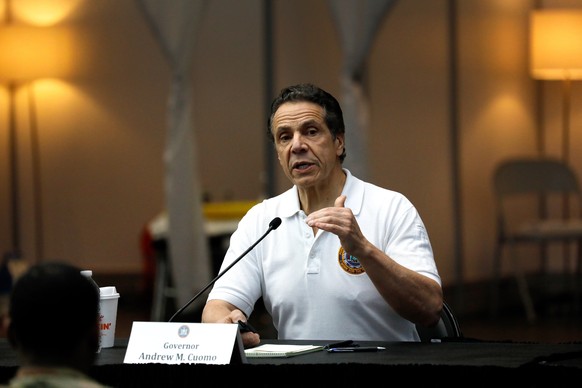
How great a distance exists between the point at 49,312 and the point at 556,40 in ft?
22.3

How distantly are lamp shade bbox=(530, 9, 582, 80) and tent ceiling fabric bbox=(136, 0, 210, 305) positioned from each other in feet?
8.01

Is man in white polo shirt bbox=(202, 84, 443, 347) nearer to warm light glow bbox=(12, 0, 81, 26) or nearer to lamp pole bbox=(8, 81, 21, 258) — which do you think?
warm light glow bbox=(12, 0, 81, 26)

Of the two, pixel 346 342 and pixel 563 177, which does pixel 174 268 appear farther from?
pixel 346 342

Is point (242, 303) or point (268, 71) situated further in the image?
point (268, 71)

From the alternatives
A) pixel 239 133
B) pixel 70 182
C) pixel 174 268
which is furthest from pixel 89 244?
pixel 174 268

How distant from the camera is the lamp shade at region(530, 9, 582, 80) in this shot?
25.6 feet

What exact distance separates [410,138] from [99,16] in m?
2.24

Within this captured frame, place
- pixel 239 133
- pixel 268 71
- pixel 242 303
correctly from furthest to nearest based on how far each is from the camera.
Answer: pixel 239 133 < pixel 268 71 < pixel 242 303

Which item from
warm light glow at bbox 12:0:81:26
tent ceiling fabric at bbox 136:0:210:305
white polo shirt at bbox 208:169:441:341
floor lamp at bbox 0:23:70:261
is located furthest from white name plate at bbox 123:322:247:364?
warm light glow at bbox 12:0:81:26

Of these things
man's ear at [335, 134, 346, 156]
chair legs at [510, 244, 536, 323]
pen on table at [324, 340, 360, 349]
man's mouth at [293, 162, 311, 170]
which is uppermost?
man's ear at [335, 134, 346, 156]

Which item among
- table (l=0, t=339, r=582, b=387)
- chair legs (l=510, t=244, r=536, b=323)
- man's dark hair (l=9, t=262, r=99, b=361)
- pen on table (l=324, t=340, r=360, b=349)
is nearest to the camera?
man's dark hair (l=9, t=262, r=99, b=361)

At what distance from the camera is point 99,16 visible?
8.23m

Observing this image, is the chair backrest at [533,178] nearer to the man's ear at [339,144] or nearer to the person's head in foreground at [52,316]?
the man's ear at [339,144]

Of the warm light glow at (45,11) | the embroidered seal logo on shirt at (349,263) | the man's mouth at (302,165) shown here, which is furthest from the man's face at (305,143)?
the warm light glow at (45,11)
